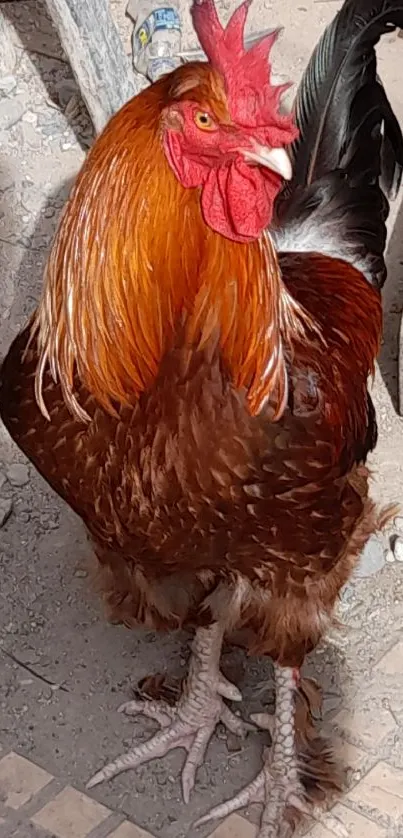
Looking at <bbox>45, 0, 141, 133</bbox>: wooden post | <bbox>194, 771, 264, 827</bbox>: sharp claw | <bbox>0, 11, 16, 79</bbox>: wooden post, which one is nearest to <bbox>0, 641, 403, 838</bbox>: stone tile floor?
<bbox>194, 771, 264, 827</bbox>: sharp claw

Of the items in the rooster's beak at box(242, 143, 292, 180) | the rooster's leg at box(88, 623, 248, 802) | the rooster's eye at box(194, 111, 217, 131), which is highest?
the rooster's eye at box(194, 111, 217, 131)

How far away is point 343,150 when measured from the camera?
2840 millimetres

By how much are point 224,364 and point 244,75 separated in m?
0.47

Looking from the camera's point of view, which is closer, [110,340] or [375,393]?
[110,340]

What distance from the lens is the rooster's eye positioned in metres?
1.94

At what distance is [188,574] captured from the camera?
2.57 meters

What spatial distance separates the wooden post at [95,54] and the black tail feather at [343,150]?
0.99m

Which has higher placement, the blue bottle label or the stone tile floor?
the blue bottle label

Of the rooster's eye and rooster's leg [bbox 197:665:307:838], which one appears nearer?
the rooster's eye

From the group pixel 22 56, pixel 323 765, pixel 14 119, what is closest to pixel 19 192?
pixel 14 119

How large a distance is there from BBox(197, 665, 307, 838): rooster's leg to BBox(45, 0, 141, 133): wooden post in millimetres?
1851

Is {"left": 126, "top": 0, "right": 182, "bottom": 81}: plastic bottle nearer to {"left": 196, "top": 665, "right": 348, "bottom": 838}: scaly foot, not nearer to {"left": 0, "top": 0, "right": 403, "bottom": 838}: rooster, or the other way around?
{"left": 0, "top": 0, "right": 403, "bottom": 838}: rooster

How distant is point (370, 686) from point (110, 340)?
1.18 metres

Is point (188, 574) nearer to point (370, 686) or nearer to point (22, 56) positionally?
point (370, 686)
